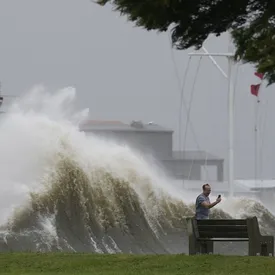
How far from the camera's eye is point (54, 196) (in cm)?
2378

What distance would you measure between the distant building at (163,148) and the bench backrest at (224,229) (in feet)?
162

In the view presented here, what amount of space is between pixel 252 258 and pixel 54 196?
10833 millimetres

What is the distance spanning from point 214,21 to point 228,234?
4.83 m

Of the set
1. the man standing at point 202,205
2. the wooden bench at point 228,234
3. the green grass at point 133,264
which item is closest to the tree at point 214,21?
the green grass at point 133,264

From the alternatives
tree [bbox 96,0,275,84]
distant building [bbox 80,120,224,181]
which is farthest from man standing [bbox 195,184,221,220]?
distant building [bbox 80,120,224,181]

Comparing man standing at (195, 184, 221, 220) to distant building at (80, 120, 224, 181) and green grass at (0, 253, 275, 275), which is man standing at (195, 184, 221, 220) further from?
distant building at (80, 120, 224, 181)

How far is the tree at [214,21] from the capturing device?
10.7 meters

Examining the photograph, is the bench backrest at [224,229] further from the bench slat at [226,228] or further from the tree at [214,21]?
the tree at [214,21]

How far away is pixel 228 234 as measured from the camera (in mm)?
15203

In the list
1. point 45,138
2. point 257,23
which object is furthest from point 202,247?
point 45,138

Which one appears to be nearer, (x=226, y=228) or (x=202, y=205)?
(x=226, y=228)

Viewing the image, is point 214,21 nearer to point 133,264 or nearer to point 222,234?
point 133,264

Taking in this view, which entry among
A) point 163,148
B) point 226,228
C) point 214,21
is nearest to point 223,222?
point 226,228

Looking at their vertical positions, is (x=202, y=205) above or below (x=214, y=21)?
below
